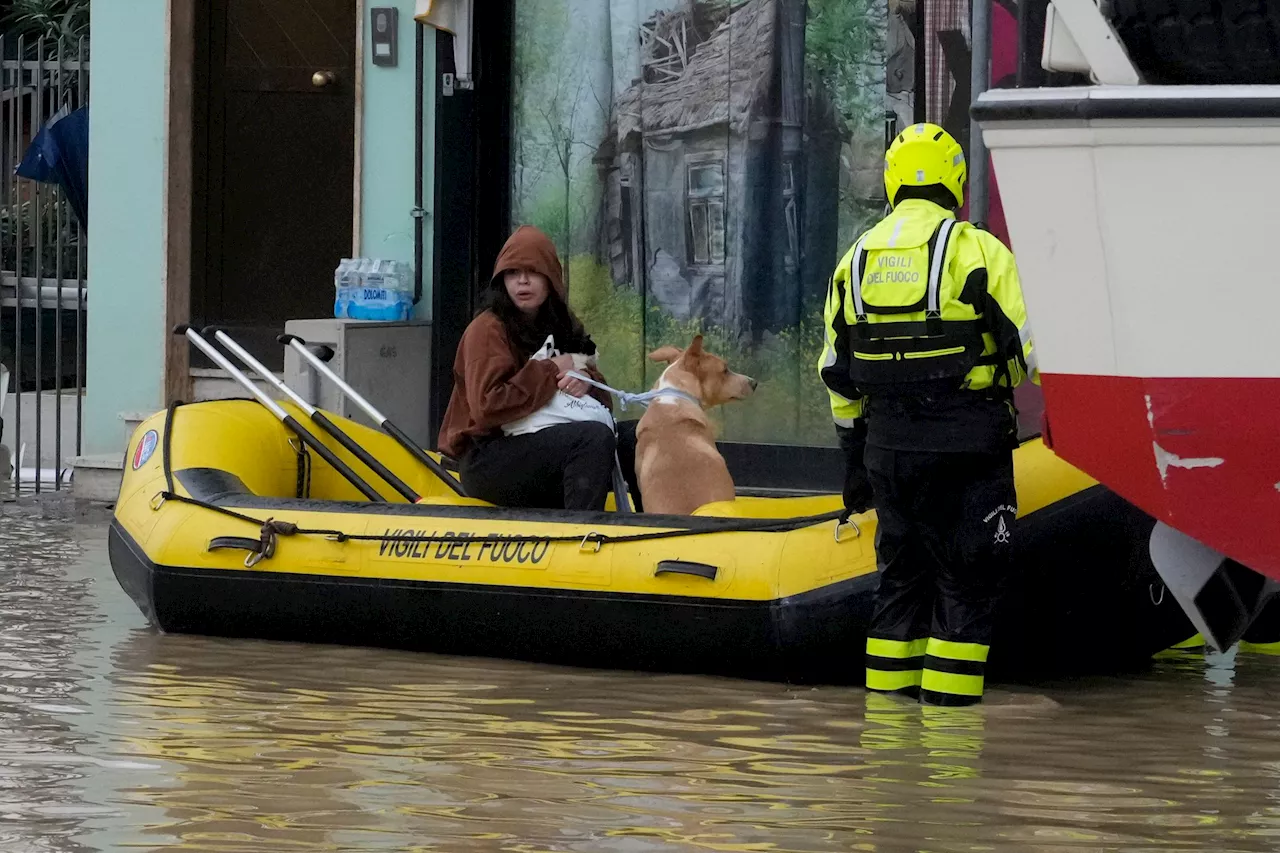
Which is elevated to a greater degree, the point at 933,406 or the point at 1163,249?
the point at 1163,249

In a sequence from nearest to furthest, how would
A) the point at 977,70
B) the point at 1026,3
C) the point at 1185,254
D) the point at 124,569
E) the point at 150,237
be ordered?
1. the point at 1185,254
2. the point at 1026,3
3. the point at 977,70
4. the point at 124,569
5. the point at 150,237

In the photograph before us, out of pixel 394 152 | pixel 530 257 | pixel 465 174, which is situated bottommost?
pixel 530 257

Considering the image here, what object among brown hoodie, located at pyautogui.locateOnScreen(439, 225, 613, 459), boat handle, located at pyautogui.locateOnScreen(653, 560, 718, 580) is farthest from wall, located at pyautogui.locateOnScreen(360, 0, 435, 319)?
boat handle, located at pyautogui.locateOnScreen(653, 560, 718, 580)

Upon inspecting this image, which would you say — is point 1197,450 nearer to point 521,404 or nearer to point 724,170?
point 521,404

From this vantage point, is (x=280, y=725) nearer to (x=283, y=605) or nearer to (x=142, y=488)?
(x=283, y=605)

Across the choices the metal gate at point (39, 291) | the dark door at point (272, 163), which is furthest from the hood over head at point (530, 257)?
the metal gate at point (39, 291)

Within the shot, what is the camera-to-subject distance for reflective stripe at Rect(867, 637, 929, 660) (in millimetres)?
5547

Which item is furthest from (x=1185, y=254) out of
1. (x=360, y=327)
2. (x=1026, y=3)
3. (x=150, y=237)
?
(x=150, y=237)

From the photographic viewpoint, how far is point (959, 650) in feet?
17.8

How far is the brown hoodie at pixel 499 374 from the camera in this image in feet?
21.5

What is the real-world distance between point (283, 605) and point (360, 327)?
3.07m

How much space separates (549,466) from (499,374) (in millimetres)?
347

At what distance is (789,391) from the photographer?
30.2ft

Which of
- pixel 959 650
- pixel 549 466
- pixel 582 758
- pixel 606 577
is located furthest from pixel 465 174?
pixel 582 758
